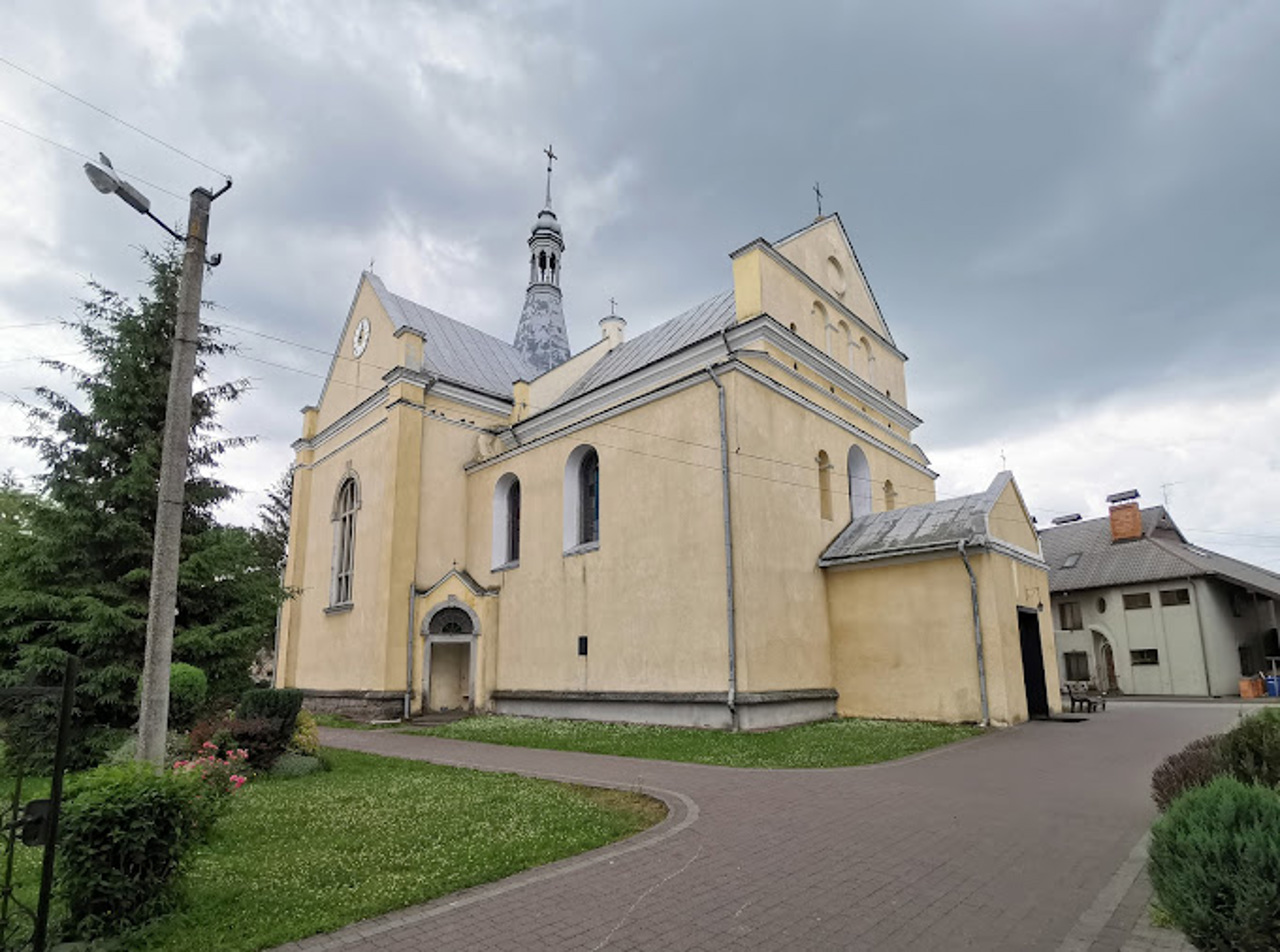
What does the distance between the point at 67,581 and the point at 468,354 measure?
16.4m

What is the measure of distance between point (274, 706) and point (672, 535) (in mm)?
8679

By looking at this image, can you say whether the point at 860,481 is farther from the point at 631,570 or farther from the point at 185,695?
the point at 185,695

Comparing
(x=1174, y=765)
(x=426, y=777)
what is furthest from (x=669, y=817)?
(x=1174, y=765)

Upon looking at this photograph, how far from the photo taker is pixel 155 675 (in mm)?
6230

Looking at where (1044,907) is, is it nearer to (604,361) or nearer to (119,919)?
(119,919)

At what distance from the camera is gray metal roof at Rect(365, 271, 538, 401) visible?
80.0 ft

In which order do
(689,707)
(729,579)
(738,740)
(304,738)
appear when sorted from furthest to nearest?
(689,707) < (729,579) < (738,740) < (304,738)

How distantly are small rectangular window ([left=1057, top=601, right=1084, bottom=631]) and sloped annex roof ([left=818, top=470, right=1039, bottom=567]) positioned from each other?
1978 centimetres

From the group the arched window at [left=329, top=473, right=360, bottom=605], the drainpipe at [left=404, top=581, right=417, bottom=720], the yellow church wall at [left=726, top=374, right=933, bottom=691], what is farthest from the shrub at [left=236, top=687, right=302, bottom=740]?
the arched window at [left=329, top=473, right=360, bottom=605]

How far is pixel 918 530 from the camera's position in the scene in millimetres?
16547

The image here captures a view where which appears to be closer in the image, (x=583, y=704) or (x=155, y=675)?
(x=155, y=675)

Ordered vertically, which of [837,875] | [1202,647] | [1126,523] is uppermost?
[1126,523]

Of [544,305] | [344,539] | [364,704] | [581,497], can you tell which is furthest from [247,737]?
[544,305]

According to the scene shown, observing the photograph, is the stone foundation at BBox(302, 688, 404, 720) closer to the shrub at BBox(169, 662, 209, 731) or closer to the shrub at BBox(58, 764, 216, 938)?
the shrub at BBox(169, 662, 209, 731)
